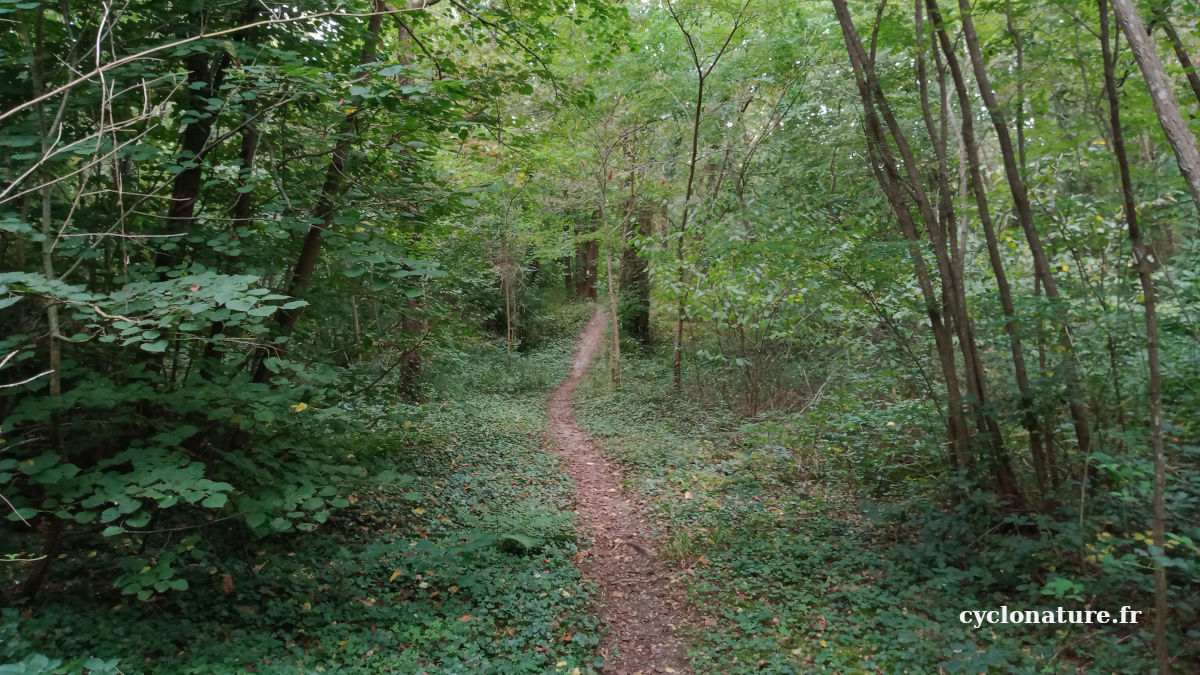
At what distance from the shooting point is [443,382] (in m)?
8.85

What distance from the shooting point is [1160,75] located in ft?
10.2

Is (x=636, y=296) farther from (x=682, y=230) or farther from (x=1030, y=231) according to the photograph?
(x=1030, y=231)

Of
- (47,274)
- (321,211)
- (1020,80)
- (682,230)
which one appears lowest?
(47,274)

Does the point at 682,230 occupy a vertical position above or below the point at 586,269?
below

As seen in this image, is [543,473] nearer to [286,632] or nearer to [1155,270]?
[286,632]

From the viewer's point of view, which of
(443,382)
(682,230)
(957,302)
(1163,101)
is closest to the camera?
(1163,101)

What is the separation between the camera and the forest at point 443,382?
360 centimetres

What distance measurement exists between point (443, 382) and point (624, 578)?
4.27 m

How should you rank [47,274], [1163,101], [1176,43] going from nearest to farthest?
1. [1163,101]
2. [47,274]
3. [1176,43]

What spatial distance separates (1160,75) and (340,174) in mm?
5598

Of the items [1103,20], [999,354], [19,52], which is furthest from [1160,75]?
[19,52]

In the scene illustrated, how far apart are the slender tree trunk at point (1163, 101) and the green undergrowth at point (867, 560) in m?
2.35

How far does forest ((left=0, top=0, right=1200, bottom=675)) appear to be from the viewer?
360cm

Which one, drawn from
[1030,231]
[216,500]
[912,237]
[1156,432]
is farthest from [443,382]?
[1156,432]
